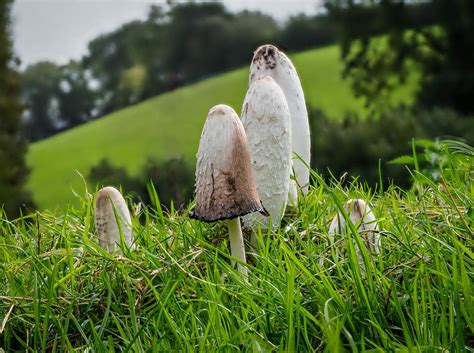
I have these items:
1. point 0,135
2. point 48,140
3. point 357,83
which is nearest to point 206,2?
point 357,83

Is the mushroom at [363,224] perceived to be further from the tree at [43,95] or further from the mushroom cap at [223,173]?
the tree at [43,95]

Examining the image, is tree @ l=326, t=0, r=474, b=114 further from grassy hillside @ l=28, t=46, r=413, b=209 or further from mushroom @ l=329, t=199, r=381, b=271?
mushroom @ l=329, t=199, r=381, b=271

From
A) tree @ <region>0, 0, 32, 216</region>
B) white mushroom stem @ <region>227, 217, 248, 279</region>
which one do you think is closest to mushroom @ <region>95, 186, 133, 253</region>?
white mushroom stem @ <region>227, 217, 248, 279</region>

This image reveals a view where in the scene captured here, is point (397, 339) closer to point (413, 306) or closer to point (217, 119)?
point (413, 306)

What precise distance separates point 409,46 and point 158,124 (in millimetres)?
12207

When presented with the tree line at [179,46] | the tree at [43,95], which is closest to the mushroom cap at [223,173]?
the tree line at [179,46]

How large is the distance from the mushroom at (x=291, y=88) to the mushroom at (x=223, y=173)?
19.4 inches

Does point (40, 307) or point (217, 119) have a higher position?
point (217, 119)

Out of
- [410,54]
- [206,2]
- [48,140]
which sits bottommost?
[48,140]

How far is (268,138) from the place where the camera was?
1693 mm

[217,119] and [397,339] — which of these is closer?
[397,339]

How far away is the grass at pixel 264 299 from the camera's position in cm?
121

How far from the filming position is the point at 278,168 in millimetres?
1700

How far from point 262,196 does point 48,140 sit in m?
31.4
